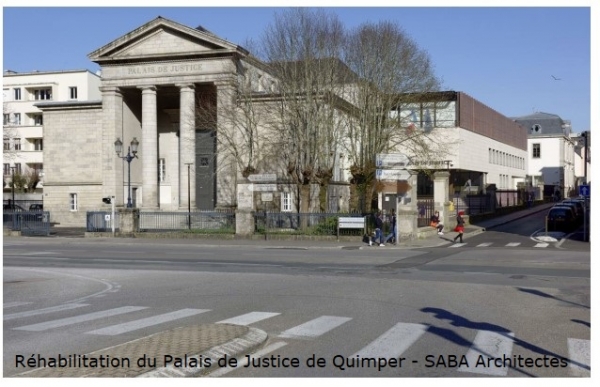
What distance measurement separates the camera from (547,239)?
36.1 meters

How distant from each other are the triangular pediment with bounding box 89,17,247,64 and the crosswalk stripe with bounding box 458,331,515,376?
140 feet

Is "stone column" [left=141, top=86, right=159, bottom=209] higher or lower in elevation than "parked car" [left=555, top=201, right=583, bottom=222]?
higher

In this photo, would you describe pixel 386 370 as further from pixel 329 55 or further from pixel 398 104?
pixel 398 104

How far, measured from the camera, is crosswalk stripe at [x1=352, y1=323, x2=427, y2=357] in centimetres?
856

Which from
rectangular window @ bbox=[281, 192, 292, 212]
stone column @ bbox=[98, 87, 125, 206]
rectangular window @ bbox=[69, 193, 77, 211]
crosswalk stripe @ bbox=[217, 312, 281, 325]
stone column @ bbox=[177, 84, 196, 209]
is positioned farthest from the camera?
rectangular window @ bbox=[69, 193, 77, 211]

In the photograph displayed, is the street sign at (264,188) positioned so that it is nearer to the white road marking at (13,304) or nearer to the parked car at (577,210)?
the parked car at (577,210)

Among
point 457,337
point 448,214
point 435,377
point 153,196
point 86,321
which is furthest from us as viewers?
point 153,196

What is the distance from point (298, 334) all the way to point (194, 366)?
8.94 feet

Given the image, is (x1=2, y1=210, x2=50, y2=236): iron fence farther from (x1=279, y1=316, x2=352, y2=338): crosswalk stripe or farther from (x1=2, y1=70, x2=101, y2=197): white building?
(x1=2, y1=70, x2=101, y2=197): white building

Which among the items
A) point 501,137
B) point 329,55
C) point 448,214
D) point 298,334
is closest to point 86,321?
point 298,334

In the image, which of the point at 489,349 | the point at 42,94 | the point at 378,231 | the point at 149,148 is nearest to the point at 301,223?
Answer: the point at 378,231

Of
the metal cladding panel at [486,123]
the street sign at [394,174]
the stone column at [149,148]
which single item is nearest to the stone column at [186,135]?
the stone column at [149,148]

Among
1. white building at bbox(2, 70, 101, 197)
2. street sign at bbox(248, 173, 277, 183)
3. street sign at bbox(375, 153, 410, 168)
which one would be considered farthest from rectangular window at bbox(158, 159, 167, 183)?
street sign at bbox(375, 153, 410, 168)

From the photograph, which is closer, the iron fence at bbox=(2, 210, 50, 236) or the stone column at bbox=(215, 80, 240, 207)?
the iron fence at bbox=(2, 210, 50, 236)
